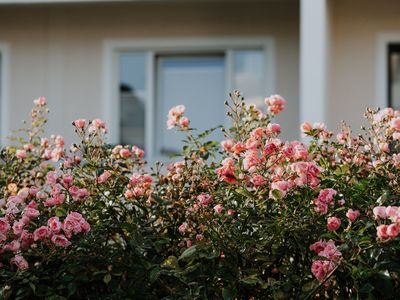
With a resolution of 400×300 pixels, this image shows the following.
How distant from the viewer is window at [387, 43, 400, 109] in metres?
9.29

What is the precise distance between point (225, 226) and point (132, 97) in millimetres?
6587

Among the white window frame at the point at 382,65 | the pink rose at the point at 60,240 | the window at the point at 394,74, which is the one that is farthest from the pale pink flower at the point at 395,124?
the window at the point at 394,74

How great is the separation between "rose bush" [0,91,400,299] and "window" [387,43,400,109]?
212 inches

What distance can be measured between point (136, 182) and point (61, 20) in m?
6.54

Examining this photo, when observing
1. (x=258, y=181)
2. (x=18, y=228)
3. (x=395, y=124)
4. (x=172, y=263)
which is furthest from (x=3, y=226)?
(x=395, y=124)

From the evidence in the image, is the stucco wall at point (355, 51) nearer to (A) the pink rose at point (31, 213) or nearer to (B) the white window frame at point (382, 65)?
(B) the white window frame at point (382, 65)

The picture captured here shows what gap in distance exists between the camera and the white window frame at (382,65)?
9.10 meters

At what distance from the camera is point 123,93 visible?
10.0 m

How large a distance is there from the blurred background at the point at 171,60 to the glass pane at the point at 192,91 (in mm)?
12

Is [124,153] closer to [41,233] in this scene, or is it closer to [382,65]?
[41,233]

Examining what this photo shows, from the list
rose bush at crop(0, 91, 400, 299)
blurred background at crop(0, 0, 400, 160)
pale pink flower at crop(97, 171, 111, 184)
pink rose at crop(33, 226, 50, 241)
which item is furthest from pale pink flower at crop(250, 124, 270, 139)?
blurred background at crop(0, 0, 400, 160)

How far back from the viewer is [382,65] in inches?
360

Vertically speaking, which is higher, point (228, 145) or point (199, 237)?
point (228, 145)

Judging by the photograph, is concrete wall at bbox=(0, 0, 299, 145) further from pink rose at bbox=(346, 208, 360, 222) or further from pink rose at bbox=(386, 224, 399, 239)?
pink rose at bbox=(386, 224, 399, 239)
